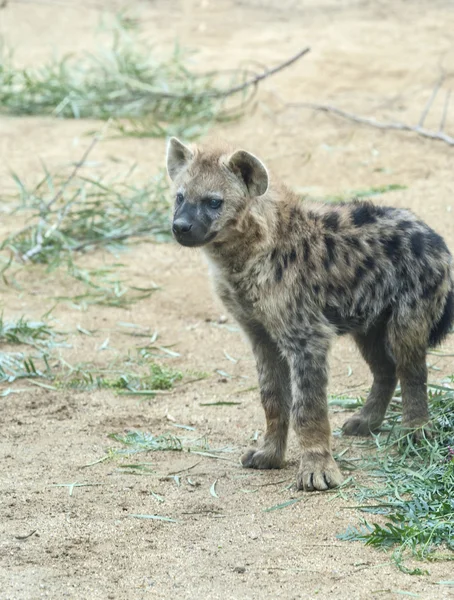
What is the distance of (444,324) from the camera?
170 inches

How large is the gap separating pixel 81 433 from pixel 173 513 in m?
1.01

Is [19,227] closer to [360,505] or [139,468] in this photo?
[139,468]

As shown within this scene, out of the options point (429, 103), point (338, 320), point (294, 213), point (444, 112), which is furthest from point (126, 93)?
point (338, 320)

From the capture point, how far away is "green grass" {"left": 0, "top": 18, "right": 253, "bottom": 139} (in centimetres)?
916

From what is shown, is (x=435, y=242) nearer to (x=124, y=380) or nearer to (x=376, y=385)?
(x=376, y=385)

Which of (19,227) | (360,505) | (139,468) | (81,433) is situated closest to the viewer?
(360,505)

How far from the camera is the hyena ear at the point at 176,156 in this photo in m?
4.41

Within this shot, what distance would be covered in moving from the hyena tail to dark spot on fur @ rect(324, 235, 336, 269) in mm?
506

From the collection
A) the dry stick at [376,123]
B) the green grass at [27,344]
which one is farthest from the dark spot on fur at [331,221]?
the dry stick at [376,123]

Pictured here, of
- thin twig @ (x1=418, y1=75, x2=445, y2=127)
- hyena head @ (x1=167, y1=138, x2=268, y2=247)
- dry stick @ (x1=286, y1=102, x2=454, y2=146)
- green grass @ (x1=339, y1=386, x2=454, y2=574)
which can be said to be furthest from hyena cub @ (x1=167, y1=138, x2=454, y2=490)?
thin twig @ (x1=418, y1=75, x2=445, y2=127)

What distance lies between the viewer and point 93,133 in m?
8.84

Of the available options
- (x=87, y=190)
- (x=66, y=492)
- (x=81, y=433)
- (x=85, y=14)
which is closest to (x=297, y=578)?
(x=66, y=492)

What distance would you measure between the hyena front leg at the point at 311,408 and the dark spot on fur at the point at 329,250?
0.32 m

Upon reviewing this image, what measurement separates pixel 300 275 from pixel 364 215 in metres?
0.42
